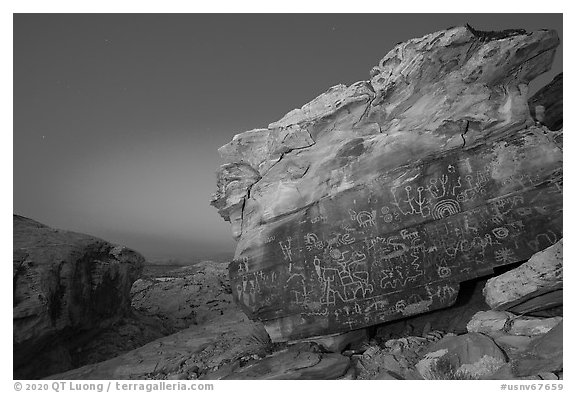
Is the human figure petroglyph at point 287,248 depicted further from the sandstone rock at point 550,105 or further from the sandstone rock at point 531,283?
the sandstone rock at point 550,105

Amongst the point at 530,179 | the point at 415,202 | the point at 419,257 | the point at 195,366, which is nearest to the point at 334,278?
the point at 419,257

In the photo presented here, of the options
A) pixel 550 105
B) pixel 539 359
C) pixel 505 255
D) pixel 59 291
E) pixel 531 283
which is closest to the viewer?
pixel 539 359

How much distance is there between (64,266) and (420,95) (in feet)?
30.9

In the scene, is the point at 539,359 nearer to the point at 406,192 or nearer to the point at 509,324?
the point at 509,324

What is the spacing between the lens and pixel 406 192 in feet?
23.7

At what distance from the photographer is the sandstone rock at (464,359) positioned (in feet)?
17.7

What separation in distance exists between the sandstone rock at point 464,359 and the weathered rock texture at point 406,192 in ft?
4.08

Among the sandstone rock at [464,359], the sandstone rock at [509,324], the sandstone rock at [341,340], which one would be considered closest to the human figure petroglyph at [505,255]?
the sandstone rock at [509,324]

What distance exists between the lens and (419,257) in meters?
7.05

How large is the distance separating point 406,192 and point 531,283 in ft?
8.37

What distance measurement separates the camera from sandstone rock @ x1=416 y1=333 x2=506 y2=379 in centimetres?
538

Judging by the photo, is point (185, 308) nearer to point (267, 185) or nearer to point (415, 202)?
point (267, 185)

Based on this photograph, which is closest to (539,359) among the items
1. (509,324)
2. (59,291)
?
(509,324)

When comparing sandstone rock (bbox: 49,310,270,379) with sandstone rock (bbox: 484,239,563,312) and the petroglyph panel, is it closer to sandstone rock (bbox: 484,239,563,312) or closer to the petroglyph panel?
the petroglyph panel
